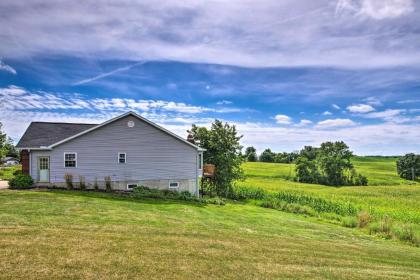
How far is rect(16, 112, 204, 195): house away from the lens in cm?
2389

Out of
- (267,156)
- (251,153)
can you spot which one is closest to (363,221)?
(251,153)

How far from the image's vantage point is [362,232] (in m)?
20.9

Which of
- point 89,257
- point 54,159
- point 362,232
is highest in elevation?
point 54,159

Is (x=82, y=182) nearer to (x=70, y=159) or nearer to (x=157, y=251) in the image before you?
(x=70, y=159)

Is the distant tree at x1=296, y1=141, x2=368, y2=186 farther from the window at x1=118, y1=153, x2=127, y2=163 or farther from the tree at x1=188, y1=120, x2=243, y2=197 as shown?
the window at x1=118, y1=153, x2=127, y2=163

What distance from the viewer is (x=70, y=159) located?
79.8ft

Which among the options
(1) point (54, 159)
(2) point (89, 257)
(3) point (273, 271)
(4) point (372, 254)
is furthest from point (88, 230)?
(1) point (54, 159)

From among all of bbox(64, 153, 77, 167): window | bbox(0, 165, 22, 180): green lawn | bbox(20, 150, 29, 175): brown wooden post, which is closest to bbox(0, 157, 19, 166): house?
bbox(0, 165, 22, 180): green lawn

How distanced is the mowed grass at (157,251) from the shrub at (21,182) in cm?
712

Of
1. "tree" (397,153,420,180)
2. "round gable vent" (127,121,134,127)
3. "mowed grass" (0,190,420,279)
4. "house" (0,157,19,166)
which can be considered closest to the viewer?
"mowed grass" (0,190,420,279)

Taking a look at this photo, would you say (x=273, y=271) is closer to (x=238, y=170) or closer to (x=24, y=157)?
(x=24, y=157)

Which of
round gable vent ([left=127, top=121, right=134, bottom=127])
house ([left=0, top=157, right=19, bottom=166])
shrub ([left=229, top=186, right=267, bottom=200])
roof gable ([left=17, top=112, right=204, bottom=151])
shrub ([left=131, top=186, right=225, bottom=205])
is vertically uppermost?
round gable vent ([left=127, top=121, right=134, bottom=127])

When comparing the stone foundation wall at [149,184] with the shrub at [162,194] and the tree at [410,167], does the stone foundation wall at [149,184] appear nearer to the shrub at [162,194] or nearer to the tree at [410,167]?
the shrub at [162,194]

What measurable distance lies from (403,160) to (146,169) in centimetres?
9504
